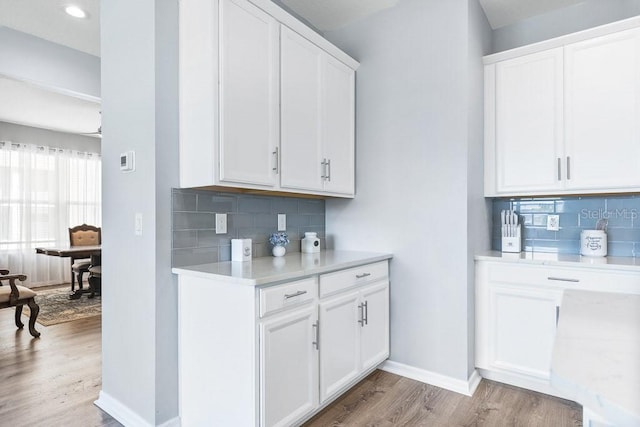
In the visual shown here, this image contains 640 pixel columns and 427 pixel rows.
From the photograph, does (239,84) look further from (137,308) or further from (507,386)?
(507,386)

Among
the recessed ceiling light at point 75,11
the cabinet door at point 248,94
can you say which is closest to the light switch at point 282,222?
the cabinet door at point 248,94

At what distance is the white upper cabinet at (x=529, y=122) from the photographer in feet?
8.30

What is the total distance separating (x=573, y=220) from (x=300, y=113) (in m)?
2.11

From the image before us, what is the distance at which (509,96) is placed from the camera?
8.82 ft

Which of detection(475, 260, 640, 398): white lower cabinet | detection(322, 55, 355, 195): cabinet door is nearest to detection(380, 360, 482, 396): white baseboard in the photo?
detection(475, 260, 640, 398): white lower cabinet

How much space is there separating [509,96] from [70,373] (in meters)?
3.77

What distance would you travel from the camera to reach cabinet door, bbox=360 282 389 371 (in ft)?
7.99

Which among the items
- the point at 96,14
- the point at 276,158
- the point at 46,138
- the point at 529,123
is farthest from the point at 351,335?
the point at 46,138

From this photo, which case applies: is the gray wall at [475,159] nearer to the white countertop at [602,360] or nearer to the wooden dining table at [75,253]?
the white countertop at [602,360]

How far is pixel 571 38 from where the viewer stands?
2449 mm

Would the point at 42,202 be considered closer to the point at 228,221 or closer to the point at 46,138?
the point at 46,138

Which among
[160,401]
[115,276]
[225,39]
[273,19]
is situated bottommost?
[160,401]

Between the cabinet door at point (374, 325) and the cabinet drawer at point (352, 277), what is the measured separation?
0.07 m

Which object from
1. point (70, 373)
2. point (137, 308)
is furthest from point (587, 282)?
Result: point (70, 373)
